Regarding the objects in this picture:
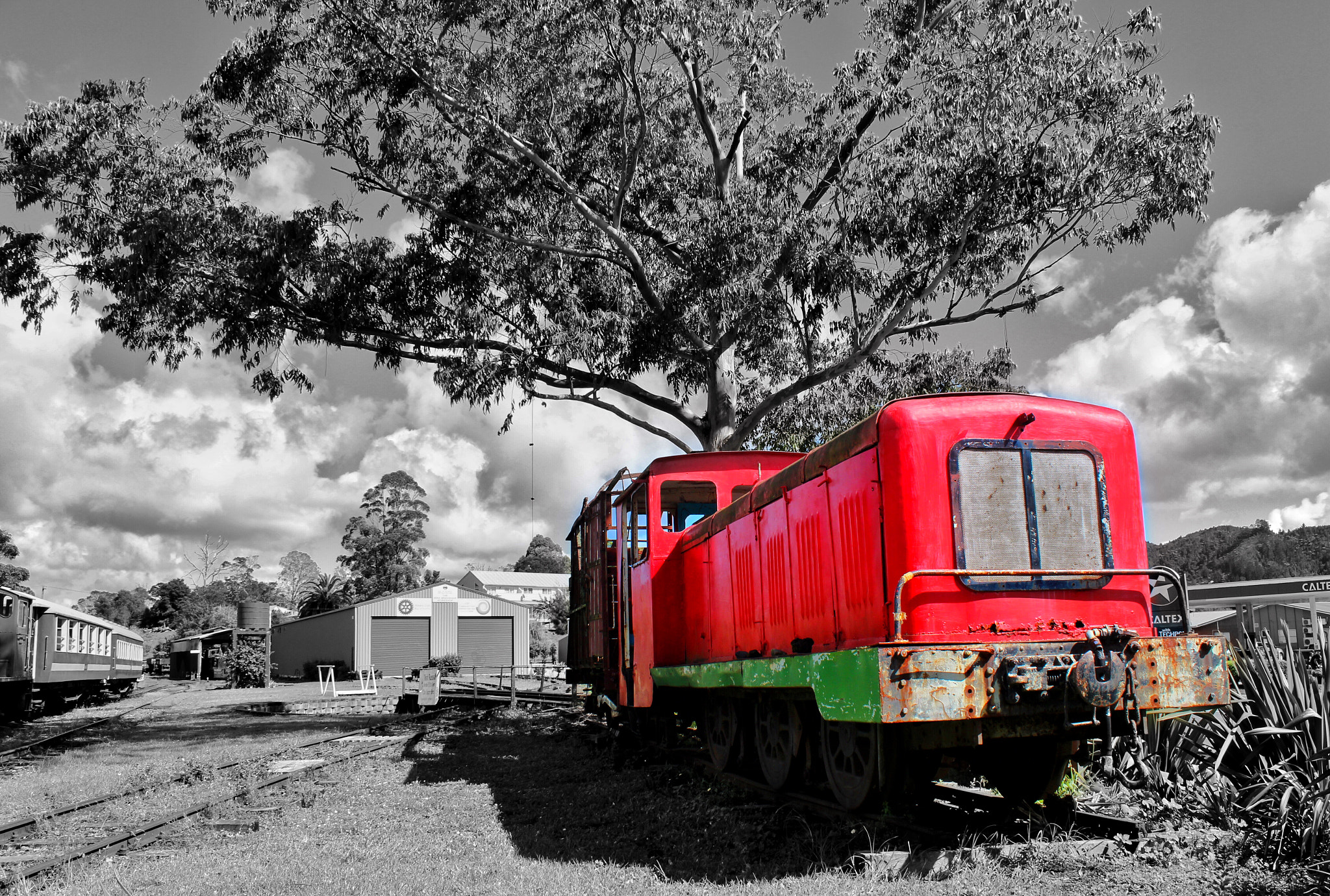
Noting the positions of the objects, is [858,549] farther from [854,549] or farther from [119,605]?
[119,605]

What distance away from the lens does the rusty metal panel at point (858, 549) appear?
6164 mm

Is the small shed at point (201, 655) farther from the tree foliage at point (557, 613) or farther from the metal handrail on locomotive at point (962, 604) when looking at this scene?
the metal handrail on locomotive at point (962, 604)

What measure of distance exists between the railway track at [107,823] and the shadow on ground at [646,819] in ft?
5.99

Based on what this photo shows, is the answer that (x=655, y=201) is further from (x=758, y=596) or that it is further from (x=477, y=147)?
(x=758, y=596)

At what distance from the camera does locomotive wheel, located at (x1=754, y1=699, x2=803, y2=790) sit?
296 inches

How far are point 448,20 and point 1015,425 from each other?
43.0ft

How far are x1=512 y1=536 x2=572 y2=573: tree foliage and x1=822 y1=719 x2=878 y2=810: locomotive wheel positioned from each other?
115m

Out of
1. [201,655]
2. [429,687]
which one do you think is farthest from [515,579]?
[429,687]

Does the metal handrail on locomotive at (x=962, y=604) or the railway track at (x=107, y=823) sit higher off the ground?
the metal handrail on locomotive at (x=962, y=604)

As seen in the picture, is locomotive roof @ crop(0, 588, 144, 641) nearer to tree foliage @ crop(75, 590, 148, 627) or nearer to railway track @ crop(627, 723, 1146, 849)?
railway track @ crop(627, 723, 1146, 849)

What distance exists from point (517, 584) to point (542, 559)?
91.1 feet

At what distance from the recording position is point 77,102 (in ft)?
54.8

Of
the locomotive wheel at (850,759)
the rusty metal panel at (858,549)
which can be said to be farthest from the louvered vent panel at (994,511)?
the locomotive wheel at (850,759)

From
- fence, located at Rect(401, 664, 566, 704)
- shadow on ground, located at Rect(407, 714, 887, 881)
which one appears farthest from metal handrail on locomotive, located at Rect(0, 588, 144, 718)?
shadow on ground, located at Rect(407, 714, 887, 881)
